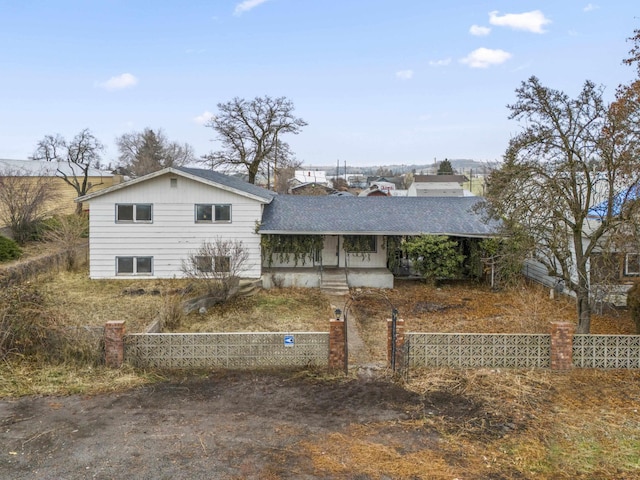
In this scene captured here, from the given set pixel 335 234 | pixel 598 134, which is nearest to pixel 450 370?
pixel 598 134

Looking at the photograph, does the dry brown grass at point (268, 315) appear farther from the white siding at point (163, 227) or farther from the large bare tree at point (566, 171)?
the large bare tree at point (566, 171)

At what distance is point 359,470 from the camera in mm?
6500

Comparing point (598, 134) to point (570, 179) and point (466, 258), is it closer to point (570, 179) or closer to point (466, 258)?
point (570, 179)

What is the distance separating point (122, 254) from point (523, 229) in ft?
49.2

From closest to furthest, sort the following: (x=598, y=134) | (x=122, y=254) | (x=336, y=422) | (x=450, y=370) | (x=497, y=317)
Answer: (x=336, y=422)
(x=450, y=370)
(x=598, y=134)
(x=497, y=317)
(x=122, y=254)

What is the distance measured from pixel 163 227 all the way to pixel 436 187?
5637cm

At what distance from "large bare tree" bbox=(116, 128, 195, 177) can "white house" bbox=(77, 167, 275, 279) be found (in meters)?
41.4

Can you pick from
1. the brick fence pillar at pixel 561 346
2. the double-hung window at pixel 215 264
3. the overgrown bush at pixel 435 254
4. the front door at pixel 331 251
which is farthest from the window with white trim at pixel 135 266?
the brick fence pillar at pixel 561 346

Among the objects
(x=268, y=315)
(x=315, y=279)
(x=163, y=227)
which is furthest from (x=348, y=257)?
(x=163, y=227)

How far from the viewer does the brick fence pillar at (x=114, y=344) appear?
10.0 meters

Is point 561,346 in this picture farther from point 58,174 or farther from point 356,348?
point 58,174

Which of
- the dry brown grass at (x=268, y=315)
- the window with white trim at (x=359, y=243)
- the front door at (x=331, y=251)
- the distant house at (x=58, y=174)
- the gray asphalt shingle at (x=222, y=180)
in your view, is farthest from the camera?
the distant house at (x=58, y=174)

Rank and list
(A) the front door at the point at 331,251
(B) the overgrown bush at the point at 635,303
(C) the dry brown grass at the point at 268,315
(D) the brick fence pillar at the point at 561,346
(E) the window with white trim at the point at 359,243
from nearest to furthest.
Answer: (D) the brick fence pillar at the point at 561,346
(B) the overgrown bush at the point at 635,303
(C) the dry brown grass at the point at 268,315
(E) the window with white trim at the point at 359,243
(A) the front door at the point at 331,251

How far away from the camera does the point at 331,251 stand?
72.2 ft
